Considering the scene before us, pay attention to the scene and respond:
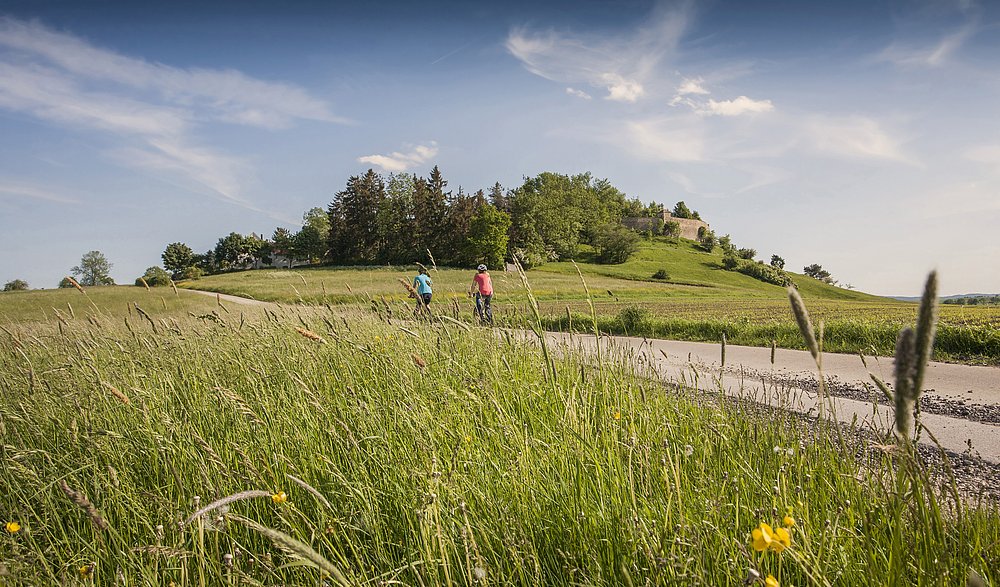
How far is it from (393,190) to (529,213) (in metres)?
23.8

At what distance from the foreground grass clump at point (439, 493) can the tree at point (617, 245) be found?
77802 millimetres

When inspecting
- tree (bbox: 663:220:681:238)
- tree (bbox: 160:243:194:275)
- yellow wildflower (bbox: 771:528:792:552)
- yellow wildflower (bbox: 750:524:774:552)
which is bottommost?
yellow wildflower (bbox: 771:528:792:552)

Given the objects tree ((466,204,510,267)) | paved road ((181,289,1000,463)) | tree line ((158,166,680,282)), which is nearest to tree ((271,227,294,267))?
tree line ((158,166,680,282))

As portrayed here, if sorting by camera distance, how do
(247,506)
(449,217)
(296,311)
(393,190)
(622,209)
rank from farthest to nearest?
1. (622,209)
2. (393,190)
3. (449,217)
4. (296,311)
5. (247,506)

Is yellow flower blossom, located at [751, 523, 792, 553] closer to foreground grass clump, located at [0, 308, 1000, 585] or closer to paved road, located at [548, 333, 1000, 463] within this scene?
foreground grass clump, located at [0, 308, 1000, 585]

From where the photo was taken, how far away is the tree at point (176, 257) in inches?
3088

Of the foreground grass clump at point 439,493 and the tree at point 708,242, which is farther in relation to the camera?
the tree at point 708,242

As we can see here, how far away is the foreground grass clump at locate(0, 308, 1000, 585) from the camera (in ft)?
5.82

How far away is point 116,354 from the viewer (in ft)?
18.9

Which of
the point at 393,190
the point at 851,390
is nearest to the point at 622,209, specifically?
the point at 393,190

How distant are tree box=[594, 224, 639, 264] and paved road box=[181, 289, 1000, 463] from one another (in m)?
70.8

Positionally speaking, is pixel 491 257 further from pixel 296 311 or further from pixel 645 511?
pixel 645 511

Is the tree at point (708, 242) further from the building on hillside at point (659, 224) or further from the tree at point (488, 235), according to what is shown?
the tree at point (488, 235)

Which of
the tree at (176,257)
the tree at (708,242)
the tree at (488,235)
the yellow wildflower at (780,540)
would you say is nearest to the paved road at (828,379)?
the yellow wildflower at (780,540)
